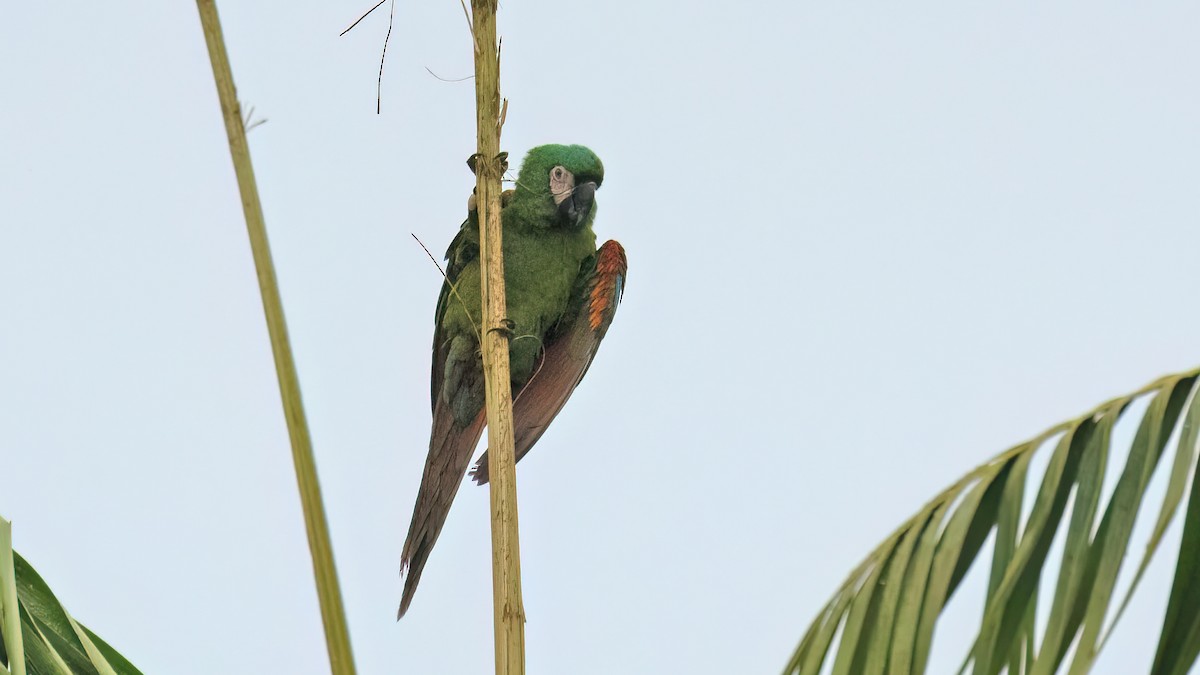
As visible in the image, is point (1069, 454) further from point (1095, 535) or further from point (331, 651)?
point (331, 651)

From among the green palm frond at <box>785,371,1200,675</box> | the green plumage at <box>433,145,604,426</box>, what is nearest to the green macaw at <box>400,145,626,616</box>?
the green plumage at <box>433,145,604,426</box>

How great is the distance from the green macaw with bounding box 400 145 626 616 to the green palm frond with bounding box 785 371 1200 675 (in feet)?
8.44

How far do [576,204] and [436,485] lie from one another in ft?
4.13

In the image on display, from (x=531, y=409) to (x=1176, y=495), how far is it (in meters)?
3.06

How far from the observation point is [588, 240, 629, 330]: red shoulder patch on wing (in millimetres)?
4617

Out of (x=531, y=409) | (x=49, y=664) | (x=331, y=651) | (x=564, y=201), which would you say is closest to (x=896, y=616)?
(x=331, y=651)

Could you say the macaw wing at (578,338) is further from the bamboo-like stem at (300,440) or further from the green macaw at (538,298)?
the bamboo-like stem at (300,440)

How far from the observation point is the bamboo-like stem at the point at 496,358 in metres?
2.25

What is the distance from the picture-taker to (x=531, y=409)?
176 inches

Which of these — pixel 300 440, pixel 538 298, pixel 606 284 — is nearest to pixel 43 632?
pixel 300 440

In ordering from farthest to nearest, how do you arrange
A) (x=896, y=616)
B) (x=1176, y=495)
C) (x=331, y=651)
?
1. (x=896, y=616)
2. (x=331, y=651)
3. (x=1176, y=495)

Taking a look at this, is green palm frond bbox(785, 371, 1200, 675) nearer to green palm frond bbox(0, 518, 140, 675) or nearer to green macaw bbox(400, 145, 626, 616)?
green palm frond bbox(0, 518, 140, 675)

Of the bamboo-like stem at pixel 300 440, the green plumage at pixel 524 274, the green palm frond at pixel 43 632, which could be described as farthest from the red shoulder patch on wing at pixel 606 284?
the bamboo-like stem at pixel 300 440

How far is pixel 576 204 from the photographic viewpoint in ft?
15.2
